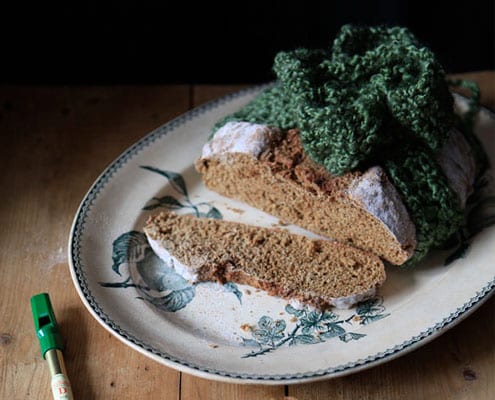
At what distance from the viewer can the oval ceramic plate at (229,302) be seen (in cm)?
203

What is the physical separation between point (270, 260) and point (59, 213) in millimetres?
807

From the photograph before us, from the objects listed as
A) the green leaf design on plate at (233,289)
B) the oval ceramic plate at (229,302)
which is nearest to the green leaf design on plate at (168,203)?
the oval ceramic plate at (229,302)

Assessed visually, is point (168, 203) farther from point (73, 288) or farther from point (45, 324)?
point (45, 324)

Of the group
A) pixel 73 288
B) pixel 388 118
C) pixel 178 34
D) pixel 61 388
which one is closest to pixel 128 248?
pixel 73 288

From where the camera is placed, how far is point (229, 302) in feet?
7.48

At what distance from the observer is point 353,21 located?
3479 millimetres

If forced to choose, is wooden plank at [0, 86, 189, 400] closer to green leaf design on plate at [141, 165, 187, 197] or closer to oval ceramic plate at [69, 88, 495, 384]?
oval ceramic plate at [69, 88, 495, 384]

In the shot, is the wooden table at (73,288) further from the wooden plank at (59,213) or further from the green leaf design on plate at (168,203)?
the green leaf design on plate at (168,203)

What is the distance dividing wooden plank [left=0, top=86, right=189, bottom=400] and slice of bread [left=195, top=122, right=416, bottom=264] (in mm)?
537

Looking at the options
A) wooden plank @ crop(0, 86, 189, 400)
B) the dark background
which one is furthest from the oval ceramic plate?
the dark background

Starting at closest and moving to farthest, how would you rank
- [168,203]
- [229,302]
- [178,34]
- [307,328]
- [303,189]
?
[307,328], [229,302], [303,189], [168,203], [178,34]

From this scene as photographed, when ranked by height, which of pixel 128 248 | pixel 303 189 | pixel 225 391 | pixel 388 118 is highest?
pixel 388 118

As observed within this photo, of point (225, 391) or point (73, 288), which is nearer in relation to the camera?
point (225, 391)

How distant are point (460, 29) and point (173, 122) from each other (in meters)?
1.63
